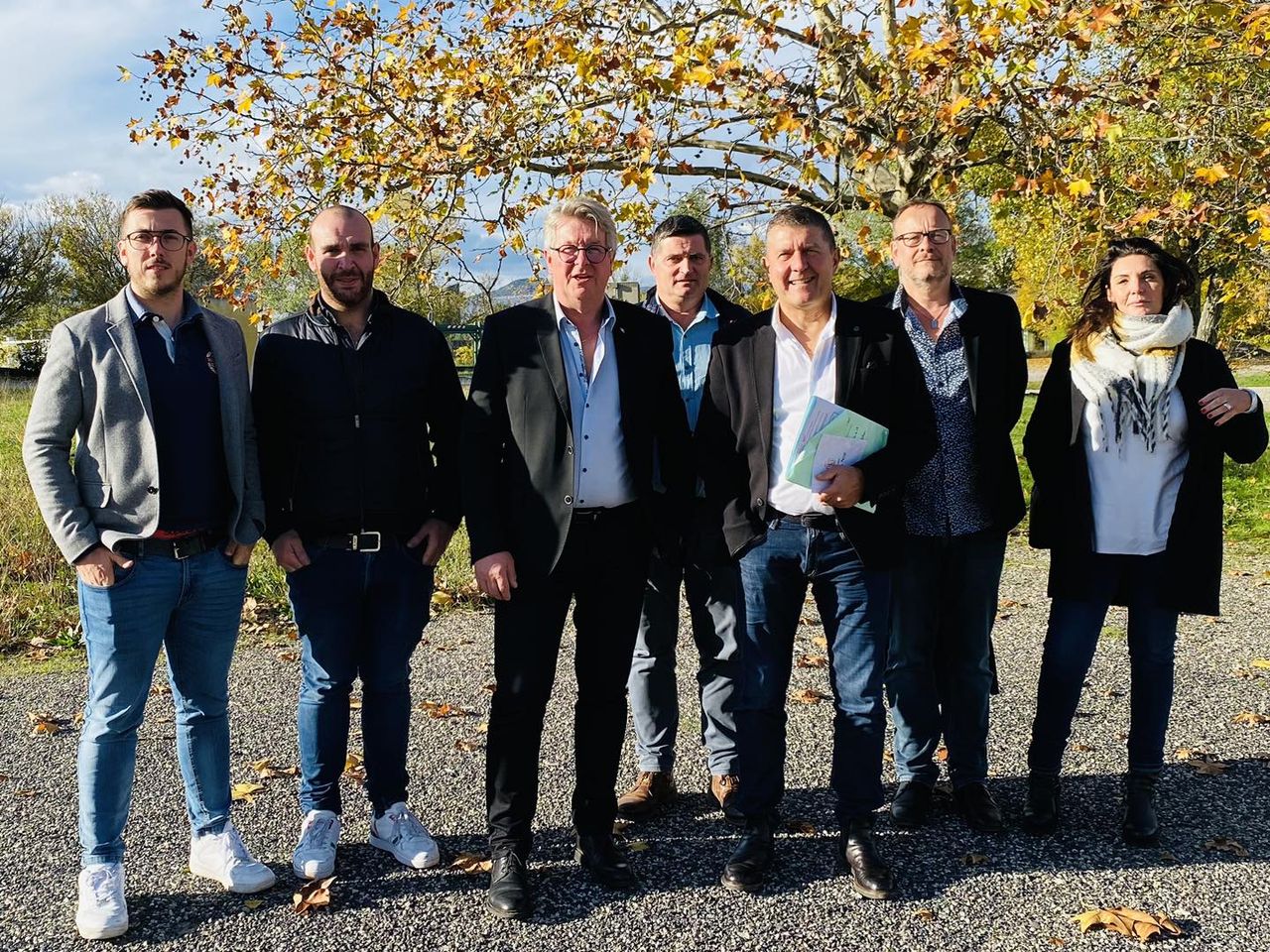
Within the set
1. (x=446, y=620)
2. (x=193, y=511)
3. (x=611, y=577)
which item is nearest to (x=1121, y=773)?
(x=611, y=577)

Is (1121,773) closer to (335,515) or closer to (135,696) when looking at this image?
(335,515)

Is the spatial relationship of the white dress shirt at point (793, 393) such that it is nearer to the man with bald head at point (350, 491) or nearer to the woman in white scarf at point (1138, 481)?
the woman in white scarf at point (1138, 481)

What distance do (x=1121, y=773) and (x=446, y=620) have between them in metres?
4.42

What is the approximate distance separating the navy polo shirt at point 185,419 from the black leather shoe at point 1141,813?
3.50 meters

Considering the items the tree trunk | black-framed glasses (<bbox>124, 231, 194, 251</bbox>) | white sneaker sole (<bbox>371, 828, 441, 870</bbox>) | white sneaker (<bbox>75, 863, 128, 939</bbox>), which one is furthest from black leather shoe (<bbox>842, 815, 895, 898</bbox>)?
the tree trunk

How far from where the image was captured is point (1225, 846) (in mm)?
3881

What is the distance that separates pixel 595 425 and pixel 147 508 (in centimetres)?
147

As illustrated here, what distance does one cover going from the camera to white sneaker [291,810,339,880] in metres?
3.72

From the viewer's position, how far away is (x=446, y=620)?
24.2ft

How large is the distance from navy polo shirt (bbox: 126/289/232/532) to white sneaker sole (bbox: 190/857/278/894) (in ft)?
4.00

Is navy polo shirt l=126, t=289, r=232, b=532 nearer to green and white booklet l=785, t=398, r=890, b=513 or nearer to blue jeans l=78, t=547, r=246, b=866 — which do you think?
blue jeans l=78, t=547, r=246, b=866

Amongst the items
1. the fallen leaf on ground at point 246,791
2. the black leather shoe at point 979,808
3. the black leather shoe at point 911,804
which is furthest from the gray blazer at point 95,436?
the black leather shoe at point 979,808

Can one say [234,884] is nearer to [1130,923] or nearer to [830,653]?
[830,653]

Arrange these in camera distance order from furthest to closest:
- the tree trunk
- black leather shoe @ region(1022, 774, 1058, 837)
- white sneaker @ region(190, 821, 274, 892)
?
the tree trunk, black leather shoe @ region(1022, 774, 1058, 837), white sneaker @ region(190, 821, 274, 892)
